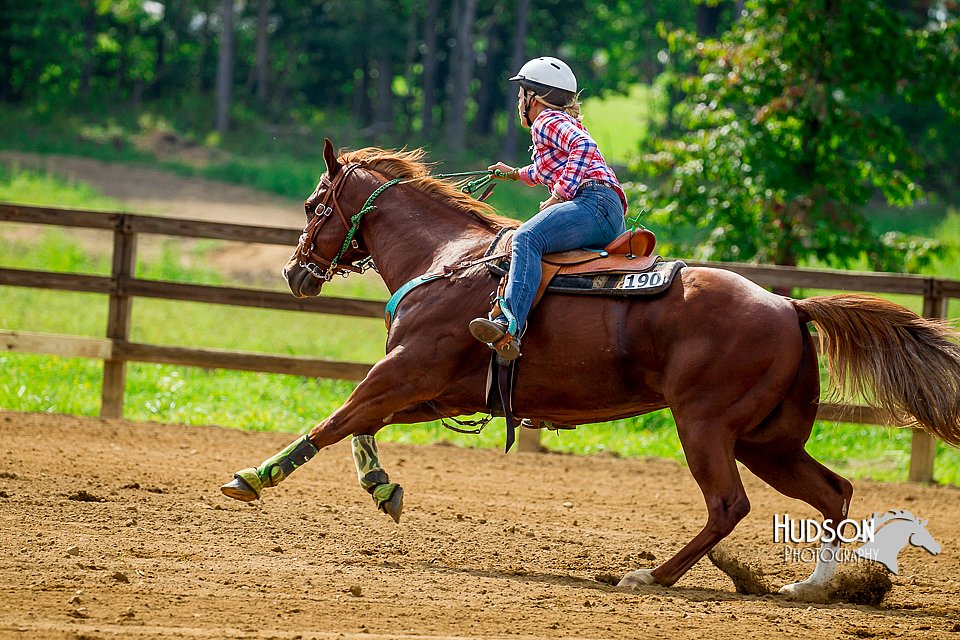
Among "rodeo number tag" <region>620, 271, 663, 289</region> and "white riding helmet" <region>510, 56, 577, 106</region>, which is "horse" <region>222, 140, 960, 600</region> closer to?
"rodeo number tag" <region>620, 271, 663, 289</region>

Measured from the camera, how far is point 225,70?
3419 cm

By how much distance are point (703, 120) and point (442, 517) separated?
274 inches

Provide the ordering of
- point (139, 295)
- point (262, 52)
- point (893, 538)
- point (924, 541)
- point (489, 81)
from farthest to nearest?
point (489, 81), point (262, 52), point (139, 295), point (924, 541), point (893, 538)

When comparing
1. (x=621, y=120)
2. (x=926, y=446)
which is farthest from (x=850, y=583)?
(x=621, y=120)

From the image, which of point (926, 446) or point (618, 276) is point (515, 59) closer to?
point (926, 446)

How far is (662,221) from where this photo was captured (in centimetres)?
1150

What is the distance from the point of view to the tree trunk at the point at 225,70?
3366 cm

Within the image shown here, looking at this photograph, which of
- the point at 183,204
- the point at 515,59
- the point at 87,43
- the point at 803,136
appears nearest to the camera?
the point at 803,136

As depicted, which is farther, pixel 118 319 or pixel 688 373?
pixel 118 319

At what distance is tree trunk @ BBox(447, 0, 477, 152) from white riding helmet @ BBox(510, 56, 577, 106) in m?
29.1

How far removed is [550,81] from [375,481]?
7.49 ft

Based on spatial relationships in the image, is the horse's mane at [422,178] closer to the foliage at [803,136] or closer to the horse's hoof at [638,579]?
the horse's hoof at [638,579]

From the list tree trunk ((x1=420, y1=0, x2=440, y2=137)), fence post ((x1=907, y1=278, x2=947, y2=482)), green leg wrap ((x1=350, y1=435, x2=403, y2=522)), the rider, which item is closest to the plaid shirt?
the rider

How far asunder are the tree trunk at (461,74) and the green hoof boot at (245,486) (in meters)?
30.2
